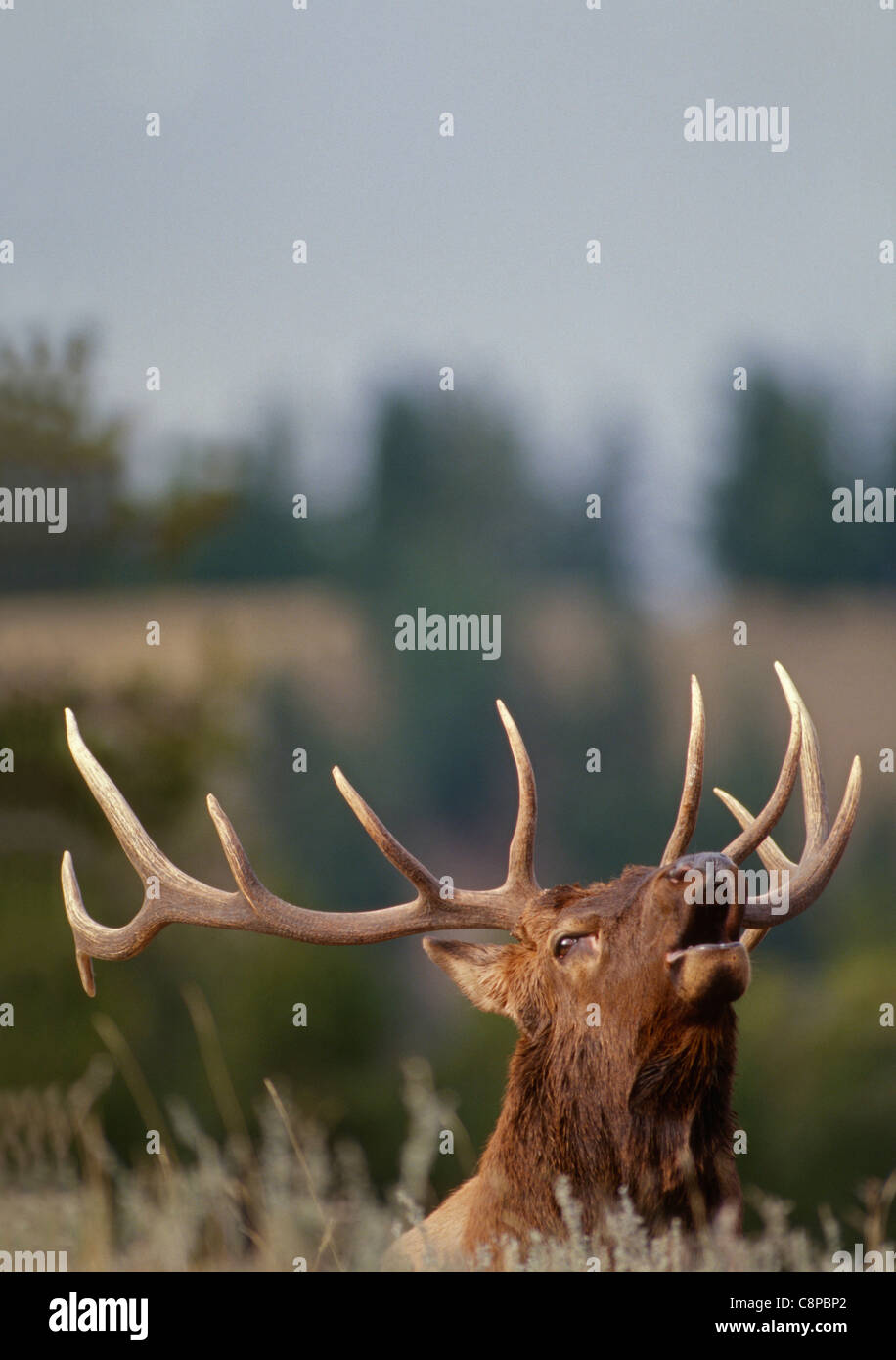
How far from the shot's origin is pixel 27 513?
66.0ft

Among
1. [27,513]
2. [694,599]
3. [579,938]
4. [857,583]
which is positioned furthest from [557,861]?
[579,938]

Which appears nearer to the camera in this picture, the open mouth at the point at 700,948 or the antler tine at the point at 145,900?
the open mouth at the point at 700,948

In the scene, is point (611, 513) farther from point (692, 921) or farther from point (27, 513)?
point (692, 921)

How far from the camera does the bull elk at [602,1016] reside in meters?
3.05

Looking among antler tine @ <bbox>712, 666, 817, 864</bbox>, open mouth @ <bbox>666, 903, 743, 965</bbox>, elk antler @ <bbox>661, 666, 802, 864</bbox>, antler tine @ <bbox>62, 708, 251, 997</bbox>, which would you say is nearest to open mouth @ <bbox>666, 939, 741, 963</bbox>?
open mouth @ <bbox>666, 903, 743, 965</bbox>

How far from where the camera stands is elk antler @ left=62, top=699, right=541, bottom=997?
3650 millimetres

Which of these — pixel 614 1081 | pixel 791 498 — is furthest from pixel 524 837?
pixel 791 498

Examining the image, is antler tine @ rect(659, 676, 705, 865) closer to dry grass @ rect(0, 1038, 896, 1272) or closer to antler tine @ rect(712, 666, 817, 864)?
antler tine @ rect(712, 666, 817, 864)

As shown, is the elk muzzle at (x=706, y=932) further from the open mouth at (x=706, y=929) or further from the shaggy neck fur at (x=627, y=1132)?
the shaggy neck fur at (x=627, y=1132)
